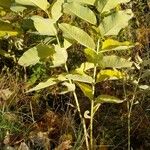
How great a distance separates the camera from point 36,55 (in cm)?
251

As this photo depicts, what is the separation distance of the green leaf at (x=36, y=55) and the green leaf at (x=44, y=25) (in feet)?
0.25

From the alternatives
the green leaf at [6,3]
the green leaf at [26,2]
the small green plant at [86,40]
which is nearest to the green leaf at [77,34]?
the small green plant at [86,40]

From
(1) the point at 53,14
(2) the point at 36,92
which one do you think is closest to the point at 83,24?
(2) the point at 36,92

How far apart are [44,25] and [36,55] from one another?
158 mm

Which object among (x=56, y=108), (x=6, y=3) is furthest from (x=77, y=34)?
(x=56, y=108)

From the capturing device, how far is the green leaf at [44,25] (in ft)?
8.07

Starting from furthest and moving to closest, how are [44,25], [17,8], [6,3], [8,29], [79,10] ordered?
[8,29] → [6,3] → [17,8] → [44,25] → [79,10]

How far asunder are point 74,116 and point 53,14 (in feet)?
2.30

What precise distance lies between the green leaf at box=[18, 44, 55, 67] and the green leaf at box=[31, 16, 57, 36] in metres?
0.08

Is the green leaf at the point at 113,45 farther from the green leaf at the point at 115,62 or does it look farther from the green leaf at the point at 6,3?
the green leaf at the point at 6,3

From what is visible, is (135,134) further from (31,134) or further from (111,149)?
(31,134)

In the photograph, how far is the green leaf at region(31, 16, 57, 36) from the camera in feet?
8.07

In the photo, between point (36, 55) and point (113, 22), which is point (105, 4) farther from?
point (36, 55)

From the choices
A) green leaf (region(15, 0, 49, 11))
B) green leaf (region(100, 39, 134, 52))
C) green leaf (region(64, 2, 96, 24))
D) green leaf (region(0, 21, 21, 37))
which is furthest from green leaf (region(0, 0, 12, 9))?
green leaf (region(100, 39, 134, 52))
